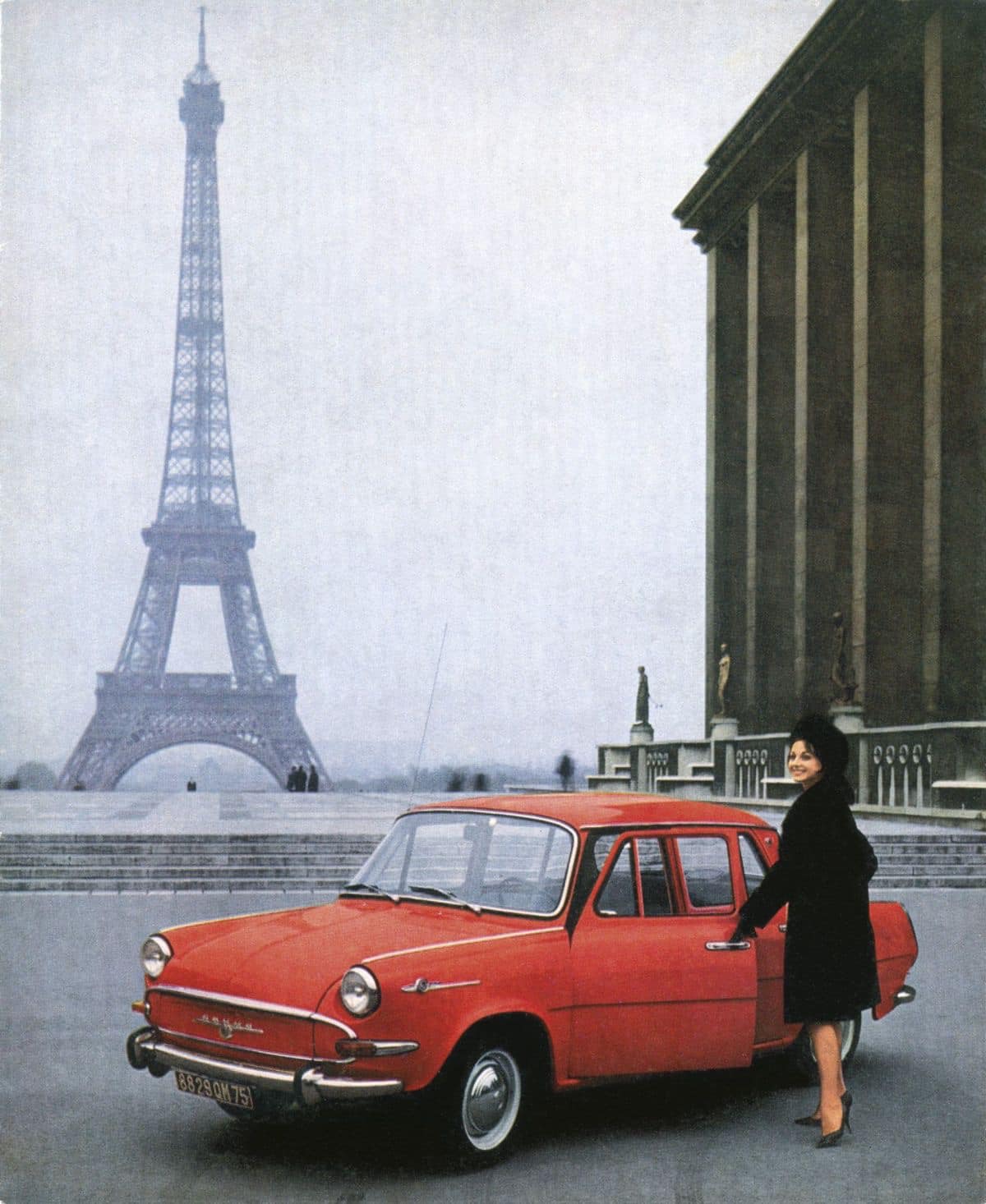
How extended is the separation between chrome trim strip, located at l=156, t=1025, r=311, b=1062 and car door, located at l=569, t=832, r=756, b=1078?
39.4 inches

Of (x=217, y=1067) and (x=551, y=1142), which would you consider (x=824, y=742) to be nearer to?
(x=551, y=1142)

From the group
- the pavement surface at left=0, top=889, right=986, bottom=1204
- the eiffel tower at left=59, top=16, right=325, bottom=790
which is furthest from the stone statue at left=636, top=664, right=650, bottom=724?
the pavement surface at left=0, top=889, right=986, bottom=1204

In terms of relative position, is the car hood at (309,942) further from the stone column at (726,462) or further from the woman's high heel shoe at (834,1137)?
the stone column at (726,462)

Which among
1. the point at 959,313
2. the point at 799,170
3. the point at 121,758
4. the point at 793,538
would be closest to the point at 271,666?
the point at 121,758

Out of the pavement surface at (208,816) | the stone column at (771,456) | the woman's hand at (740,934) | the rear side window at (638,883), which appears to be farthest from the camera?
the stone column at (771,456)

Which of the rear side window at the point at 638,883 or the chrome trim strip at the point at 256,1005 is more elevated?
the rear side window at the point at 638,883

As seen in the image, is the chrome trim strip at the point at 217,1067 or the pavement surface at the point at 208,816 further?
the pavement surface at the point at 208,816

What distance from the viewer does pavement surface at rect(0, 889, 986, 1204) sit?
16.5 feet

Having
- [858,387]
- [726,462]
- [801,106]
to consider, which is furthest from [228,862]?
[726,462]

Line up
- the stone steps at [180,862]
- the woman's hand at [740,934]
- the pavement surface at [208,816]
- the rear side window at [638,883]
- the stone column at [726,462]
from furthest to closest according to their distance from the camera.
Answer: the stone column at [726,462]
the pavement surface at [208,816]
the stone steps at [180,862]
the rear side window at [638,883]
the woman's hand at [740,934]

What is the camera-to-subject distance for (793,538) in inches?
1517

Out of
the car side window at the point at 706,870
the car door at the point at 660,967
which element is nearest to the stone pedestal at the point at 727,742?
the car side window at the point at 706,870

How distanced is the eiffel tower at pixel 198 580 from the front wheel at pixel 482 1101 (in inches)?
1967

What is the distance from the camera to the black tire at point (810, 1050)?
6590 millimetres
